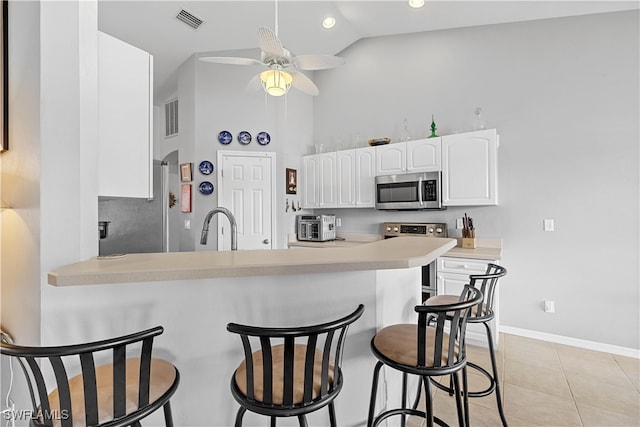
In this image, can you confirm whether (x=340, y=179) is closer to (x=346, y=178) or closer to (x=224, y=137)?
(x=346, y=178)

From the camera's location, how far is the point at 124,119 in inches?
64.8

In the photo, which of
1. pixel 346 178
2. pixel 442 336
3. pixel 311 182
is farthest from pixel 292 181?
pixel 442 336

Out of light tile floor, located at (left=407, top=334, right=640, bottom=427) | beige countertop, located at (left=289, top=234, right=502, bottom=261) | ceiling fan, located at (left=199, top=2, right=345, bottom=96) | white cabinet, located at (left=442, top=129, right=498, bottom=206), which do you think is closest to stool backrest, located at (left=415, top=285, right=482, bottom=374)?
light tile floor, located at (left=407, top=334, right=640, bottom=427)

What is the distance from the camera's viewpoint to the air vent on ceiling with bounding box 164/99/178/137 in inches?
197

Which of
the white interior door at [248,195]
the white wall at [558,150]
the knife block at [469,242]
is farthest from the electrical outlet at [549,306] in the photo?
the white interior door at [248,195]

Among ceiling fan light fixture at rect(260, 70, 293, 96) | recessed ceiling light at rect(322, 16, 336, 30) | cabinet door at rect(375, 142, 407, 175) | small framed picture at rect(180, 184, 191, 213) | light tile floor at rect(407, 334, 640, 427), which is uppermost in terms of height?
recessed ceiling light at rect(322, 16, 336, 30)

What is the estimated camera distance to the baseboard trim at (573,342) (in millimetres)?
2848

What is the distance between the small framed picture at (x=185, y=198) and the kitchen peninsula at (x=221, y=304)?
8.84 feet

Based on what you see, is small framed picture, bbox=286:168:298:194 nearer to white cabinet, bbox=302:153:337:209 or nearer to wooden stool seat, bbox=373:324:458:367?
white cabinet, bbox=302:153:337:209

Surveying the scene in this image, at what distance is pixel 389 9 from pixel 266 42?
2370mm

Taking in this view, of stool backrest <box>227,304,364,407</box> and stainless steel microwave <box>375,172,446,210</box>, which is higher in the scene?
stainless steel microwave <box>375,172,446,210</box>

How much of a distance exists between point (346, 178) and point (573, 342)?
3034 mm

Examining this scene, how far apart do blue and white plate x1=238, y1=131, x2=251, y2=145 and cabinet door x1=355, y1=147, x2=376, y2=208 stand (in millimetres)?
1473

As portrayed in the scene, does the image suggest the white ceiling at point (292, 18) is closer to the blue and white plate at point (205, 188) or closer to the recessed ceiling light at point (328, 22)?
the recessed ceiling light at point (328, 22)
